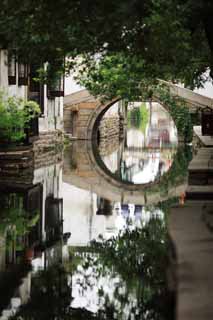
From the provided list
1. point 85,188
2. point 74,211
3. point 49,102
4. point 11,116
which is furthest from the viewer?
point 49,102

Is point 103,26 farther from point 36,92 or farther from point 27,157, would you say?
point 36,92

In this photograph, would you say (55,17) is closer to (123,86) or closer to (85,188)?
(85,188)

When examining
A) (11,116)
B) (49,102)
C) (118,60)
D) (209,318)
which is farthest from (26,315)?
(49,102)

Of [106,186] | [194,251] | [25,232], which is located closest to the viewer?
[194,251]

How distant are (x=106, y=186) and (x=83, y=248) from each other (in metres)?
9.96

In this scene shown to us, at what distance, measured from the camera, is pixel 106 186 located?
67.0 feet

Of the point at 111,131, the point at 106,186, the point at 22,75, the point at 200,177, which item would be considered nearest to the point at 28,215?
the point at 200,177

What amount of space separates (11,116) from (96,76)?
567 centimetres

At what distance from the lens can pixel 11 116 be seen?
869 inches

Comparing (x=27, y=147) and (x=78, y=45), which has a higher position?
(x=78, y=45)

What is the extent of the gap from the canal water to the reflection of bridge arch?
1.8 inches

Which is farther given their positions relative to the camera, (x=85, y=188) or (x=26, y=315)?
(x=85, y=188)

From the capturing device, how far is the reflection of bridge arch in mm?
17438

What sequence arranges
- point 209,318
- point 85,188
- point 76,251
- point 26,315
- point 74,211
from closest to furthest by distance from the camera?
point 209,318
point 26,315
point 76,251
point 74,211
point 85,188
